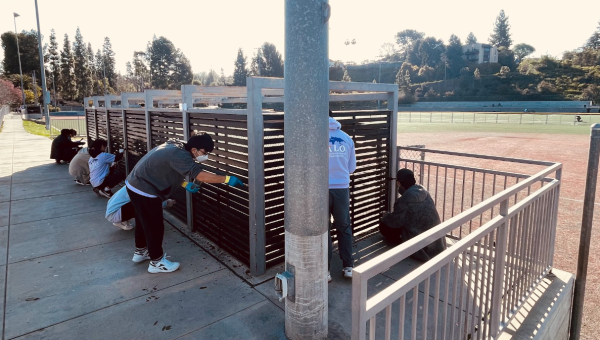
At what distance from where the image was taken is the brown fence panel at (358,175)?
3998 millimetres

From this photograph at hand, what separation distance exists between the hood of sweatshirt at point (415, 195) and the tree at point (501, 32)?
142m

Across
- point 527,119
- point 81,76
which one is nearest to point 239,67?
point 81,76

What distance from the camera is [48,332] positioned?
3.11 m

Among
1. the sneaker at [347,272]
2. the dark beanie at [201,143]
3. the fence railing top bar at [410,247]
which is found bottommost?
the sneaker at [347,272]

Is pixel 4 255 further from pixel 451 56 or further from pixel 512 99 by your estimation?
pixel 451 56

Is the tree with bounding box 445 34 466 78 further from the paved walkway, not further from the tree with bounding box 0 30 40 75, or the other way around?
→ the paved walkway

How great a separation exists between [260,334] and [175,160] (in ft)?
6.07

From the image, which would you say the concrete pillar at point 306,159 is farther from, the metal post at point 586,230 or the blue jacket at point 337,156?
the metal post at point 586,230

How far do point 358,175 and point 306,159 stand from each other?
7.60 feet

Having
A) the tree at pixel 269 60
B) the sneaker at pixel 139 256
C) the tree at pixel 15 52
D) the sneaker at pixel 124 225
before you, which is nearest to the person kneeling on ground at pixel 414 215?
the sneaker at pixel 139 256

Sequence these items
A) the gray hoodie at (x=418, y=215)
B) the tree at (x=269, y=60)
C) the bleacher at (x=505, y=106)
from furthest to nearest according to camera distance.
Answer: the tree at (x=269, y=60) < the bleacher at (x=505, y=106) < the gray hoodie at (x=418, y=215)

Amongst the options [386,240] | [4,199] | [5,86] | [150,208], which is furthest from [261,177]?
[5,86]

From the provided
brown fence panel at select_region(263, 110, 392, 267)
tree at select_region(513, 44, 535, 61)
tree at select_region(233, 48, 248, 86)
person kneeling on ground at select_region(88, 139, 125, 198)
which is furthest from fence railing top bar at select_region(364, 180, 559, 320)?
tree at select_region(513, 44, 535, 61)

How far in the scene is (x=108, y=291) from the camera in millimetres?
3773
